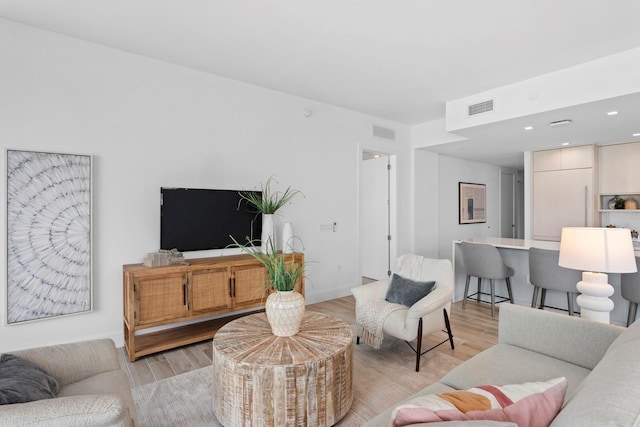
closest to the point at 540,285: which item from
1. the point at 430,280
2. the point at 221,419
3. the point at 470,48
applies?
the point at 430,280

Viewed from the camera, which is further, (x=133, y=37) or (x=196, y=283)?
(x=196, y=283)

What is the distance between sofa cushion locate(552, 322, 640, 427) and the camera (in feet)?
2.51

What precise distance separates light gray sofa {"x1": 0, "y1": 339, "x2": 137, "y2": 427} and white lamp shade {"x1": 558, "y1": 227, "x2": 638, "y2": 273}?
102 inches

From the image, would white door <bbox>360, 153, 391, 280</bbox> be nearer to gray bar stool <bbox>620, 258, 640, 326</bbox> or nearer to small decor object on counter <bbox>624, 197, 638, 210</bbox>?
gray bar stool <bbox>620, 258, 640, 326</bbox>

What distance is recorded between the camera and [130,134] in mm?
3133

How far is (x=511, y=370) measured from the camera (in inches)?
66.9

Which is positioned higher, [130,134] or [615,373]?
[130,134]

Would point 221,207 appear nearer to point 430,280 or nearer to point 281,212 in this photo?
point 281,212

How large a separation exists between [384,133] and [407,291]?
10.0 feet

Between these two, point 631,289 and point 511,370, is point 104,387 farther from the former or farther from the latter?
point 631,289

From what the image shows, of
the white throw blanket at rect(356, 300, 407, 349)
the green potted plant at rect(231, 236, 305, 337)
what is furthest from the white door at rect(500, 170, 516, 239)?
the green potted plant at rect(231, 236, 305, 337)

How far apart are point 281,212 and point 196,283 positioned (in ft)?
4.66

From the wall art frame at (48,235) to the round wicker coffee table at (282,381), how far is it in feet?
5.58

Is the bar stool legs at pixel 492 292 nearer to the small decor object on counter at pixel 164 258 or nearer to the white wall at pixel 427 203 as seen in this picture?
the white wall at pixel 427 203
